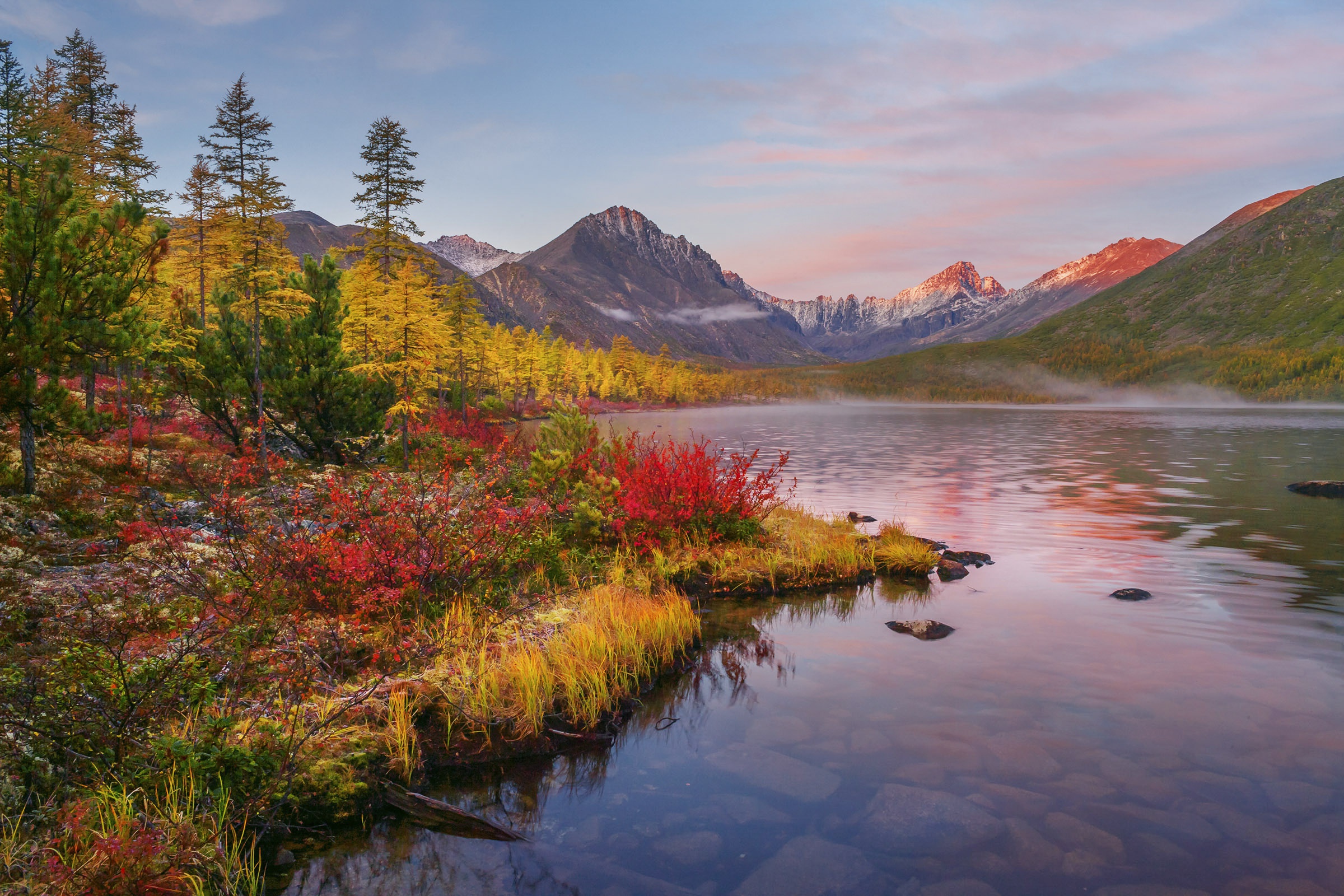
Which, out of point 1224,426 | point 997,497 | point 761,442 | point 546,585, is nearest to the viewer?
point 546,585

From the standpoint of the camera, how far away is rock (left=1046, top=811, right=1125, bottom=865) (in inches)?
225

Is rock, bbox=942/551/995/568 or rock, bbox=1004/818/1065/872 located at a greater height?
rock, bbox=942/551/995/568

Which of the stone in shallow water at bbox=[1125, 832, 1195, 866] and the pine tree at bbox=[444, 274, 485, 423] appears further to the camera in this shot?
the pine tree at bbox=[444, 274, 485, 423]

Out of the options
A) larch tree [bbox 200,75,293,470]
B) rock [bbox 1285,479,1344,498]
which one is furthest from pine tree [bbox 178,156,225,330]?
rock [bbox 1285,479,1344,498]

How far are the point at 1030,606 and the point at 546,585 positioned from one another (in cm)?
932

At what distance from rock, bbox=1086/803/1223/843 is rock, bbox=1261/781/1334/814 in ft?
3.08

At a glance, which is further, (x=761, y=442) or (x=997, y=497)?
(x=761, y=442)

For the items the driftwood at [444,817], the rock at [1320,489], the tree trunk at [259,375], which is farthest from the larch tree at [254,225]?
the rock at [1320,489]

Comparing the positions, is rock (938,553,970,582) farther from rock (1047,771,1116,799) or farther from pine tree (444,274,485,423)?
pine tree (444,274,485,423)

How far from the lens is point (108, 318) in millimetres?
12922

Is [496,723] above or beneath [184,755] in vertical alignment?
beneath

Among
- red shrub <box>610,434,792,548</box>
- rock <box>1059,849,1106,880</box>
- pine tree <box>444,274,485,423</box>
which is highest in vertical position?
pine tree <box>444,274,485,423</box>

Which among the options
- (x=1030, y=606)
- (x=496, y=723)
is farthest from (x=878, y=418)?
(x=496, y=723)

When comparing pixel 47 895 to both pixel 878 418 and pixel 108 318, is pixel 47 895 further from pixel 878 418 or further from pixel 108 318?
pixel 878 418
